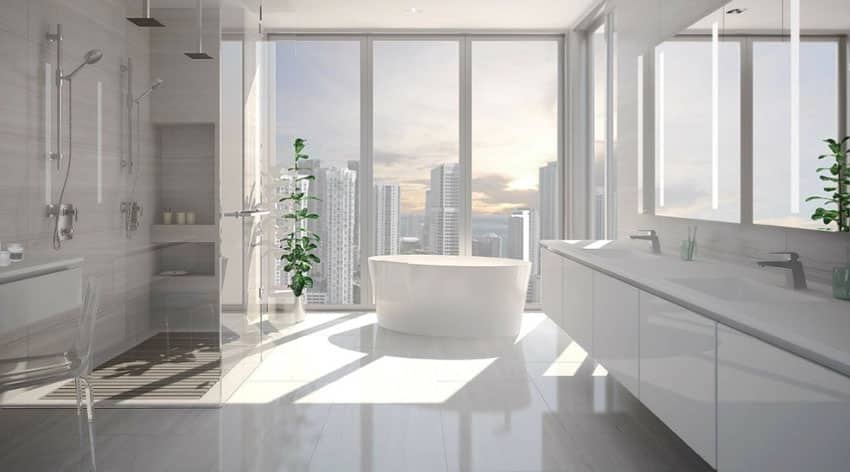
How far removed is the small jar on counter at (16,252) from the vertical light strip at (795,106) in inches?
129

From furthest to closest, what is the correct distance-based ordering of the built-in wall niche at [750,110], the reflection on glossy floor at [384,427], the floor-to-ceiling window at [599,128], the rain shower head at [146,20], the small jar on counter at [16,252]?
the floor-to-ceiling window at [599,128]
the rain shower head at [146,20]
the small jar on counter at [16,252]
the reflection on glossy floor at [384,427]
the built-in wall niche at [750,110]

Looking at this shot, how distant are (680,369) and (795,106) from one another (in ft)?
3.75

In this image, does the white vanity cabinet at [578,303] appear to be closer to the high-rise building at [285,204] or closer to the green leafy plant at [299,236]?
the high-rise building at [285,204]

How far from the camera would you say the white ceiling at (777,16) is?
7.30 ft

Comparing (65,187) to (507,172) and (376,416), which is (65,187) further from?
(507,172)

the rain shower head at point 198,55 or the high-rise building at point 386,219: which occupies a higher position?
the rain shower head at point 198,55

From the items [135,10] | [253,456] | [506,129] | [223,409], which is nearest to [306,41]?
[506,129]

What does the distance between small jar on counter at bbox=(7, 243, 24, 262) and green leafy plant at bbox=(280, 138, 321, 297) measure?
2789 millimetres

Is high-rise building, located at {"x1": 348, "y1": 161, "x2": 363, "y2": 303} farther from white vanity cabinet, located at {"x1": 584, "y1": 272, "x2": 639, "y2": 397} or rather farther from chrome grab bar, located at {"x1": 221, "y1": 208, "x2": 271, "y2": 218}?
white vanity cabinet, located at {"x1": 584, "y1": 272, "x2": 639, "y2": 397}

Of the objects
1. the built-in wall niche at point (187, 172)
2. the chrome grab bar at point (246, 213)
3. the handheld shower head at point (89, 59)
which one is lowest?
the chrome grab bar at point (246, 213)

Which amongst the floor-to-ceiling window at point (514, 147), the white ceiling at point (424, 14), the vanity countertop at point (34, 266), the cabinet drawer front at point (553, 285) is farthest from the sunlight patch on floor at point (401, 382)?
the white ceiling at point (424, 14)

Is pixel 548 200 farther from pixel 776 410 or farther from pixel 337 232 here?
pixel 776 410

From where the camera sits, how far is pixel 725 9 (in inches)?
121

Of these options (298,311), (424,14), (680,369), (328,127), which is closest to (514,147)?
(424,14)
